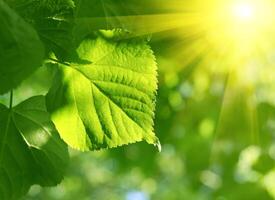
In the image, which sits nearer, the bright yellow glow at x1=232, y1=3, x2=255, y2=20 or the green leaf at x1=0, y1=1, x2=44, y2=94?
the green leaf at x1=0, y1=1, x2=44, y2=94

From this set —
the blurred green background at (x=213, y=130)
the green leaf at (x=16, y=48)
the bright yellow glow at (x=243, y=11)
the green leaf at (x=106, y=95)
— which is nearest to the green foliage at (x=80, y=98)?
the green leaf at (x=106, y=95)

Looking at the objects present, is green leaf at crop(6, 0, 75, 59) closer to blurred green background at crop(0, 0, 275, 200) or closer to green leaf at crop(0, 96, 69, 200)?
green leaf at crop(0, 96, 69, 200)

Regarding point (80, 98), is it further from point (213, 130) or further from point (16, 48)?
point (213, 130)

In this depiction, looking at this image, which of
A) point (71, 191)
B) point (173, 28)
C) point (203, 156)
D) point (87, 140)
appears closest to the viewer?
point (87, 140)

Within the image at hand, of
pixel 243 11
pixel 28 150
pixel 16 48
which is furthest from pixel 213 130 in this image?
pixel 16 48

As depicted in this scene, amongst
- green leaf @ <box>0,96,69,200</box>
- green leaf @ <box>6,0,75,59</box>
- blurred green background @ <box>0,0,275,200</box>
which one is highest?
green leaf @ <box>6,0,75,59</box>

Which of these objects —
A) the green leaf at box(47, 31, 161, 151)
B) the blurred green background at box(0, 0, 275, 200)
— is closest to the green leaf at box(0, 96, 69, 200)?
the green leaf at box(47, 31, 161, 151)

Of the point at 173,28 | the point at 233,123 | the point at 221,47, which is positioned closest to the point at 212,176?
the point at 233,123

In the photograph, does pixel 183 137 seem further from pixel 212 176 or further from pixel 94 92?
pixel 94 92
